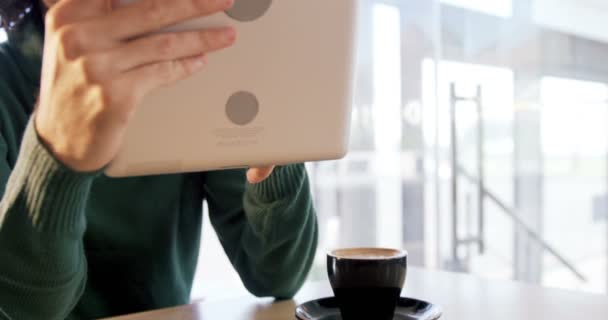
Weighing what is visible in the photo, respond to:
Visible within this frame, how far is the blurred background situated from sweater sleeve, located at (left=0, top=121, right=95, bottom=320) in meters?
1.17

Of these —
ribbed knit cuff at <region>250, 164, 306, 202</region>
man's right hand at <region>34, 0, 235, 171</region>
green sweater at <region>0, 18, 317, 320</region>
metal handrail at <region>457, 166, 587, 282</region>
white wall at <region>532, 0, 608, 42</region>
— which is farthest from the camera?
metal handrail at <region>457, 166, 587, 282</region>

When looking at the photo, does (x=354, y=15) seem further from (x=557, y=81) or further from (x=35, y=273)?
(x=557, y=81)

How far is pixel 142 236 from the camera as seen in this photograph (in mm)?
848

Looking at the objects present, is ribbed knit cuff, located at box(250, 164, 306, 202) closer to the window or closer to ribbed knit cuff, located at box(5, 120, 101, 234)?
ribbed knit cuff, located at box(5, 120, 101, 234)

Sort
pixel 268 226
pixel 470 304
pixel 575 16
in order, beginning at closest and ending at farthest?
1. pixel 470 304
2. pixel 268 226
3. pixel 575 16

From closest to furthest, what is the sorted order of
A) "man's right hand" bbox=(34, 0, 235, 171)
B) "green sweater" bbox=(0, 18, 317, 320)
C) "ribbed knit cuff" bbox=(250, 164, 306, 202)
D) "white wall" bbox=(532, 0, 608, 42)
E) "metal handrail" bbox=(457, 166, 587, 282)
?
"man's right hand" bbox=(34, 0, 235, 171) < "green sweater" bbox=(0, 18, 317, 320) < "ribbed knit cuff" bbox=(250, 164, 306, 202) < "white wall" bbox=(532, 0, 608, 42) < "metal handrail" bbox=(457, 166, 587, 282)

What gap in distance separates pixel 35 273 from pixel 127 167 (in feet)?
0.48

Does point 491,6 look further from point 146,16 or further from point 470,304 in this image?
point 146,16

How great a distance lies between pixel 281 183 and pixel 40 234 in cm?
27

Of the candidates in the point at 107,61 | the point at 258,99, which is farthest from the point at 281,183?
the point at 107,61

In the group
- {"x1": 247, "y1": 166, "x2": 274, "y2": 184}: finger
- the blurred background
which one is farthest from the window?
{"x1": 247, "y1": 166, "x2": 274, "y2": 184}: finger

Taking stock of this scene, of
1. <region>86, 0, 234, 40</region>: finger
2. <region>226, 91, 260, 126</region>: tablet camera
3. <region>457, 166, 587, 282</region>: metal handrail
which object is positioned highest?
<region>86, 0, 234, 40</region>: finger

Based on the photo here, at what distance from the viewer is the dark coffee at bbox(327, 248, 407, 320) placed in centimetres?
56

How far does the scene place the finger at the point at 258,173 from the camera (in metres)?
0.66
